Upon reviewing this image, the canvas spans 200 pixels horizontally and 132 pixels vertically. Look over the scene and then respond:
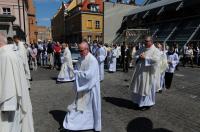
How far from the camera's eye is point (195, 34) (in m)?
22.4

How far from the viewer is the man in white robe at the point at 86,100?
532cm

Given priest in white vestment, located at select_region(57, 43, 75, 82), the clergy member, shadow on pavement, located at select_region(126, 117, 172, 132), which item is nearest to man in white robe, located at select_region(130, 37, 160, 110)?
shadow on pavement, located at select_region(126, 117, 172, 132)

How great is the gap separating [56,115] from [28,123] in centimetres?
220

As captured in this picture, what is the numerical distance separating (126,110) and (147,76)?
116 cm

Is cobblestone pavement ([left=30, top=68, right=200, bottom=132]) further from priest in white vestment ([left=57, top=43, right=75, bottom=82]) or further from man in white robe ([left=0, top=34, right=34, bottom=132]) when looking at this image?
man in white robe ([left=0, top=34, right=34, bottom=132])

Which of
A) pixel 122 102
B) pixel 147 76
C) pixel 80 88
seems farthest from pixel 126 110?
pixel 80 88

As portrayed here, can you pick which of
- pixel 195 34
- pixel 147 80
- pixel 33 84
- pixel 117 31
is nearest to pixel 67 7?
pixel 117 31

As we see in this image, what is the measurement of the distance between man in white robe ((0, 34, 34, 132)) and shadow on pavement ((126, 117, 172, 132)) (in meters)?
2.66

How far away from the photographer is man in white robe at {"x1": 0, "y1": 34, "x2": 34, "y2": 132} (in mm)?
3820

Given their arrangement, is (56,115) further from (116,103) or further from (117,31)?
(117,31)

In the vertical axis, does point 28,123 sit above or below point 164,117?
above

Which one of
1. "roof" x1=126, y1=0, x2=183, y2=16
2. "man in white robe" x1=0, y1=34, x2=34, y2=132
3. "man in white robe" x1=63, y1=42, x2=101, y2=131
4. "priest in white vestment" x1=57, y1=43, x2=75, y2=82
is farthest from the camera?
"roof" x1=126, y1=0, x2=183, y2=16

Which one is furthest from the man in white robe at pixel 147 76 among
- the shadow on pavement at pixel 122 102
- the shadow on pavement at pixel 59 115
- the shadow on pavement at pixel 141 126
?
the shadow on pavement at pixel 59 115

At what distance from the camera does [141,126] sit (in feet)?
19.7
